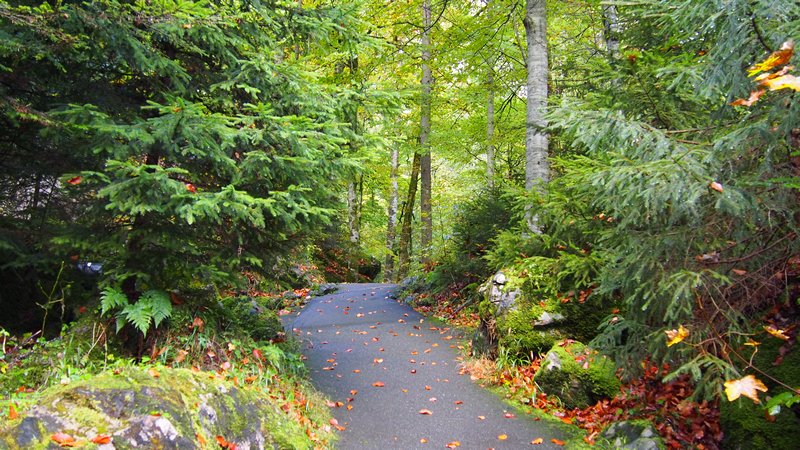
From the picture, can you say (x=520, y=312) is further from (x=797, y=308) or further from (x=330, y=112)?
(x=330, y=112)

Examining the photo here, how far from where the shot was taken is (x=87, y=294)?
499 centimetres

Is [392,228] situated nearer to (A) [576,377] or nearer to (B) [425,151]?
(B) [425,151]

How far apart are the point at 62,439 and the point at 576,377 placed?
5127mm

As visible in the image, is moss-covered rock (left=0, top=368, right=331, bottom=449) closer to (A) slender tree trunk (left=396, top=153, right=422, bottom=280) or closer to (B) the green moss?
(B) the green moss

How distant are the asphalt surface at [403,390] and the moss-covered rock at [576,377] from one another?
0.59m

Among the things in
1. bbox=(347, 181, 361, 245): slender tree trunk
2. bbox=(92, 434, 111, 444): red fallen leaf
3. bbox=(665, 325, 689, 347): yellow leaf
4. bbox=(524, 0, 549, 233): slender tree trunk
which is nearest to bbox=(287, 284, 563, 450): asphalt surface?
bbox=(665, 325, 689, 347): yellow leaf

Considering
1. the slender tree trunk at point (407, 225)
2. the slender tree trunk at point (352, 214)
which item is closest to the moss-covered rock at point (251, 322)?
the slender tree trunk at point (407, 225)

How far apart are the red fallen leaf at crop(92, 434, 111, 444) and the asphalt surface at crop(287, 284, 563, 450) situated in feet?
8.90

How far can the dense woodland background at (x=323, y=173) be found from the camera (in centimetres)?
311

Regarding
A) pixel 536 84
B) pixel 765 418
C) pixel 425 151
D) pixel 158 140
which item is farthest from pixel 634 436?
pixel 425 151

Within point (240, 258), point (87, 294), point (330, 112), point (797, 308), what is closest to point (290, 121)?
point (330, 112)

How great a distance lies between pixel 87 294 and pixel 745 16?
21.4ft

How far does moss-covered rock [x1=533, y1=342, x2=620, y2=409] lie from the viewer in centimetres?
532

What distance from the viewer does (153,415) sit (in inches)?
111
